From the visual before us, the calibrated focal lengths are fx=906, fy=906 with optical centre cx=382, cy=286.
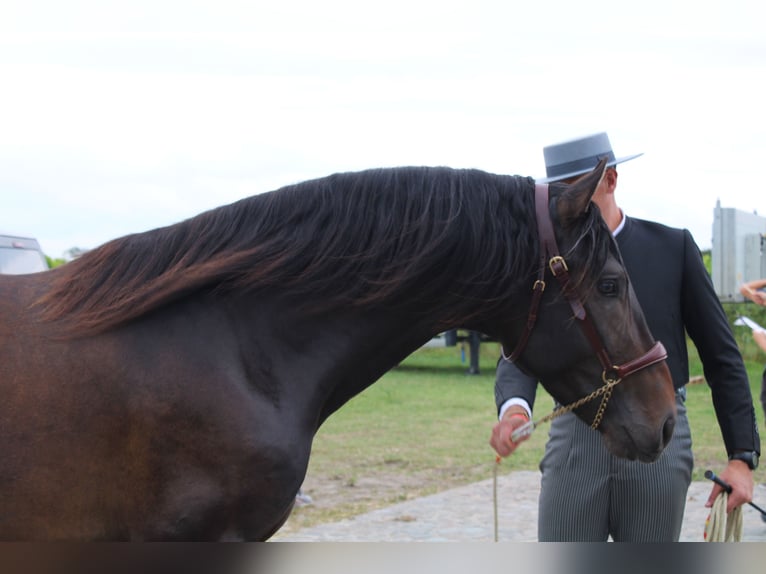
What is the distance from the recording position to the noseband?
246 centimetres

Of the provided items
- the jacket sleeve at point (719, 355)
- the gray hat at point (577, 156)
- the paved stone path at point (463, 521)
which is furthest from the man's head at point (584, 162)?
the paved stone path at point (463, 521)

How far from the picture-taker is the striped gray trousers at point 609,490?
9.73 feet

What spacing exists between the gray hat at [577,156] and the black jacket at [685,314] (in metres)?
0.26

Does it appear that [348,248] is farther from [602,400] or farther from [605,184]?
[605,184]

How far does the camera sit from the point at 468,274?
251 cm

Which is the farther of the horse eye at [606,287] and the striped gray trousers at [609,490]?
the striped gray trousers at [609,490]

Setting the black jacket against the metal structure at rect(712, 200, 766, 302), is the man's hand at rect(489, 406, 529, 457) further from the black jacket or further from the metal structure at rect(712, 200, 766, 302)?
the metal structure at rect(712, 200, 766, 302)

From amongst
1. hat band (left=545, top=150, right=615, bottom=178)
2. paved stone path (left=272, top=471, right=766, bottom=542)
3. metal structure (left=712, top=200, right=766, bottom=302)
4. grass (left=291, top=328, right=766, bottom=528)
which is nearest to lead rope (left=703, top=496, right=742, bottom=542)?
hat band (left=545, top=150, right=615, bottom=178)

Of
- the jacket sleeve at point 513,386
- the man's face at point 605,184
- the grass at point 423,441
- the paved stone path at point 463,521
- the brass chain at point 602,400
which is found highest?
the man's face at point 605,184

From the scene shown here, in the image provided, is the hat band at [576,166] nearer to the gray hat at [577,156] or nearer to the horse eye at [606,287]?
the gray hat at [577,156]

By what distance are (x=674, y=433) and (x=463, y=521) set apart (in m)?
4.39

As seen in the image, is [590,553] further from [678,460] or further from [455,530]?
[455,530]

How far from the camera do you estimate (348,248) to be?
2.46 metres

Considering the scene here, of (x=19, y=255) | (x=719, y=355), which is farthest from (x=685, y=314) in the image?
(x=19, y=255)
